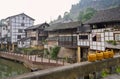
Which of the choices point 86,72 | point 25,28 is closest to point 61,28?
point 25,28

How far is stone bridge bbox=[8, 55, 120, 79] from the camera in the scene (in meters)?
2.83

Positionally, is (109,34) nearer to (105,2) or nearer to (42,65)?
(42,65)

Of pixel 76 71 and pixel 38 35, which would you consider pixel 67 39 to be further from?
pixel 76 71

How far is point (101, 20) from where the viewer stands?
72.1ft

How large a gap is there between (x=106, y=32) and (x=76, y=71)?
741 inches

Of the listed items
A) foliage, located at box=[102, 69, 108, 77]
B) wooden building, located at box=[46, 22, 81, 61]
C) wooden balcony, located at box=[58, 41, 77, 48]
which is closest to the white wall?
wooden building, located at box=[46, 22, 81, 61]

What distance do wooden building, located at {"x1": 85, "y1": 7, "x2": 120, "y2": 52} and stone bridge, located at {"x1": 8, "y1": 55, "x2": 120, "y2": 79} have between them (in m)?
16.0

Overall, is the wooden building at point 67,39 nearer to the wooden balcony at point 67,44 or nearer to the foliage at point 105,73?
the wooden balcony at point 67,44

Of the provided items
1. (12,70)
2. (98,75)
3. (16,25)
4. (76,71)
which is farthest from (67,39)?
(76,71)

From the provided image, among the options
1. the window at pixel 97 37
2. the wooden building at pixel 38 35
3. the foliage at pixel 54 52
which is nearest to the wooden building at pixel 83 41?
the window at pixel 97 37

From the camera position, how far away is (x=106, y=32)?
830 inches

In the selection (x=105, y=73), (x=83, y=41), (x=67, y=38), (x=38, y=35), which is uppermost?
(x=38, y=35)

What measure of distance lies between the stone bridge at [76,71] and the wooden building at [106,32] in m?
16.0

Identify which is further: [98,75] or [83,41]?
[83,41]
